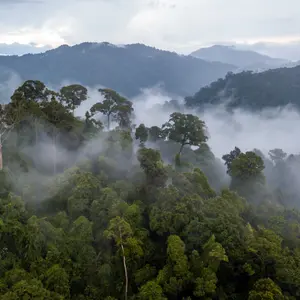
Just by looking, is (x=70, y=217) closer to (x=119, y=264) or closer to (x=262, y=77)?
(x=119, y=264)

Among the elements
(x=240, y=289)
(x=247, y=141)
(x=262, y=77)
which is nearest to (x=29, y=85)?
(x=240, y=289)

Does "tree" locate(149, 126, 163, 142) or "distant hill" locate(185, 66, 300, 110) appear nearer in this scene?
"tree" locate(149, 126, 163, 142)

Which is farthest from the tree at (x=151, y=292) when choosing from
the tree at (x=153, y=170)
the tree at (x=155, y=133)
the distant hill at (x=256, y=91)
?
the distant hill at (x=256, y=91)

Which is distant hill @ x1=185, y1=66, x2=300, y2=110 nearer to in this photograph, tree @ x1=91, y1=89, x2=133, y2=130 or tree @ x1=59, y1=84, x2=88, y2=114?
tree @ x1=91, y1=89, x2=133, y2=130

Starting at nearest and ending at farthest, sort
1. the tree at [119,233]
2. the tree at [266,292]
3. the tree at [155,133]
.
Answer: the tree at [266,292] < the tree at [119,233] < the tree at [155,133]

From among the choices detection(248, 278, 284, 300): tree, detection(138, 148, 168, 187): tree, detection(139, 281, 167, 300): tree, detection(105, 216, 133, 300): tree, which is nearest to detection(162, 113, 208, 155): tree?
detection(138, 148, 168, 187): tree

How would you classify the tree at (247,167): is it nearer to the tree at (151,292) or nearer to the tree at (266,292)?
the tree at (266,292)
